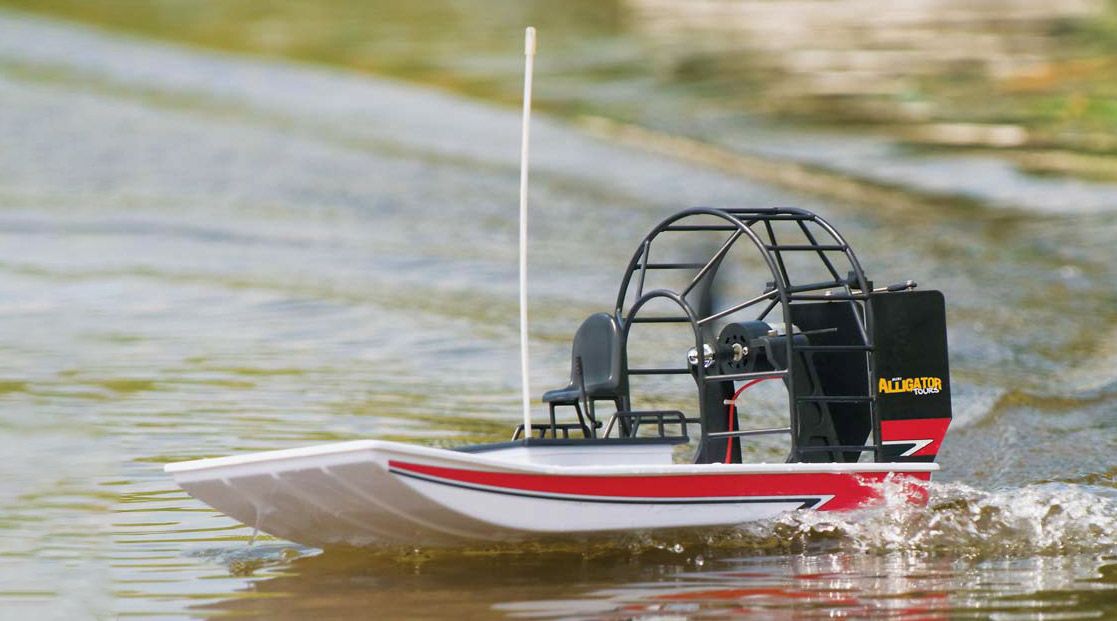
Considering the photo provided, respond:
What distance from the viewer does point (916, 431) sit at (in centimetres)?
945

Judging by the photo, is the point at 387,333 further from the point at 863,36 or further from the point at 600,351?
the point at 863,36

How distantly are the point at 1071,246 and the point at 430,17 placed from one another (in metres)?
22.8

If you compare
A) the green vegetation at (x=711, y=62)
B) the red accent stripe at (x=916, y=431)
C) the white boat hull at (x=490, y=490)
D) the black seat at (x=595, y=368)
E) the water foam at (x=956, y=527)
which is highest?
the green vegetation at (x=711, y=62)

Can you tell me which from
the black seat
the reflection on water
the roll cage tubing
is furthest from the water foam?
the reflection on water

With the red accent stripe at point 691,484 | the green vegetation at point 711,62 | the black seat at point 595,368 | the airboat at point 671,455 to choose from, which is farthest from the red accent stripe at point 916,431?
the green vegetation at point 711,62

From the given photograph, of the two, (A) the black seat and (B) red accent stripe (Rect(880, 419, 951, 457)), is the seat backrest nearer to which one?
(A) the black seat

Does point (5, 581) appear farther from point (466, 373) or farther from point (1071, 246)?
point (1071, 246)

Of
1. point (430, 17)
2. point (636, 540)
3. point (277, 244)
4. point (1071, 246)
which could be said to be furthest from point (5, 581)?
point (430, 17)

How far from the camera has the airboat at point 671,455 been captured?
788 centimetres

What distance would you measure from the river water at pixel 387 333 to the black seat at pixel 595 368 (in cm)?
89

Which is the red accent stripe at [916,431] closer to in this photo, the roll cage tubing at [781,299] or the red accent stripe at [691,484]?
the roll cage tubing at [781,299]

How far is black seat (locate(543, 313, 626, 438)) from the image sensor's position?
9078 millimetres

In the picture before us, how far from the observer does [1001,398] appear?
15094 millimetres

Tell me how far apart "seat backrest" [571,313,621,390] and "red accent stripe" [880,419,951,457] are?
5.41 ft
